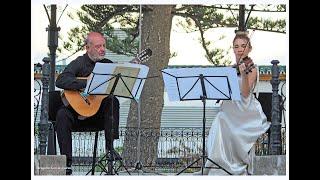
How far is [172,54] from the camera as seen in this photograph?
852cm

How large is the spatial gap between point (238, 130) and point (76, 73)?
1.66m

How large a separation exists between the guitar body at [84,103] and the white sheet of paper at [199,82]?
2.58 ft

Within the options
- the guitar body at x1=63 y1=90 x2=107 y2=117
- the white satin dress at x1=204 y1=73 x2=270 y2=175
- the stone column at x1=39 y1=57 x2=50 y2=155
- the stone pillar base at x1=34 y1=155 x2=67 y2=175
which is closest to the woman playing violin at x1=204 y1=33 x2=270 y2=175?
the white satin dress at x1=204 y1=73 x2=270 y2=175

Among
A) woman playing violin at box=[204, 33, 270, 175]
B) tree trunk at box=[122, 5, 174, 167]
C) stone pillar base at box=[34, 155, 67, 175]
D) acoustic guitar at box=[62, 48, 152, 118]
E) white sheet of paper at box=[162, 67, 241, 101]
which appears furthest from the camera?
tree trunk at box=[122, 5, 174, 167]

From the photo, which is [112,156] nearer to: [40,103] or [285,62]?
[40,103]

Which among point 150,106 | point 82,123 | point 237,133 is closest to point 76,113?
point 82,123

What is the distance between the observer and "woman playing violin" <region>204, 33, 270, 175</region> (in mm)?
8242

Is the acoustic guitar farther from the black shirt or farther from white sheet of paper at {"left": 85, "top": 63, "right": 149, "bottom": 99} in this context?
white sheet of paper at {"left": 85, "top": 63, "right": 149, "bottom": 99}

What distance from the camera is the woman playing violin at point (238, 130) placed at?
8.24m

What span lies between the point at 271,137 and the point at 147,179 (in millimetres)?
1346

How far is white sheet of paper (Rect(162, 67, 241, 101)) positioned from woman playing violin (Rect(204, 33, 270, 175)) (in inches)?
21.0

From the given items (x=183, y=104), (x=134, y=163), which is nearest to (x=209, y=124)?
(x=183, y=104)

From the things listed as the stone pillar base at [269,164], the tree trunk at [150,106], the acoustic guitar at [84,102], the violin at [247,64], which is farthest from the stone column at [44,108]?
the stone pillar base at [269,164]

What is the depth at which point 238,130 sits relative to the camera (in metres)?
8.30
